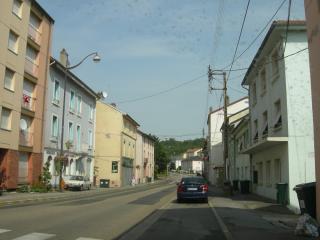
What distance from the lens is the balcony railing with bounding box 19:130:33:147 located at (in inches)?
1390

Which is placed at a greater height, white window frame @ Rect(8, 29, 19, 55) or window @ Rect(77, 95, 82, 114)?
white window frame @ Rect(8, 29, 19, 55)

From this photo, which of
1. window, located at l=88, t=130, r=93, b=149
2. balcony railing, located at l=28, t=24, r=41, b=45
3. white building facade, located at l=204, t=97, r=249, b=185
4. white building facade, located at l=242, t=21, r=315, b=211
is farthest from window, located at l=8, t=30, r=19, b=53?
white building facade, located at l=204, t=97, r=249, b=185

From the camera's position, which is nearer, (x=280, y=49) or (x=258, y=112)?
(x=280, y=49)

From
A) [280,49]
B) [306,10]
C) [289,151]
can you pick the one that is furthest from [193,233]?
[280,49]

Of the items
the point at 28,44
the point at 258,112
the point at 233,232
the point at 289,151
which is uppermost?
the point at 28,44

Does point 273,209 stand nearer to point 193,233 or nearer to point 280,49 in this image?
point 280,49

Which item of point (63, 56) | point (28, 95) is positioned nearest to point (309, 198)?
point (28, 95)

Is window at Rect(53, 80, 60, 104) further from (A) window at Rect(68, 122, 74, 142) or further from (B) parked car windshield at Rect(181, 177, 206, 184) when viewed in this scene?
(B) parked car windshield at Rect(181, 177, 206, 184)

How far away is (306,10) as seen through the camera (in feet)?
49.1

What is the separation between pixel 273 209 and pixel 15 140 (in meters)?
19.1

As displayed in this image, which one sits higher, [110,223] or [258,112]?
[258,112]

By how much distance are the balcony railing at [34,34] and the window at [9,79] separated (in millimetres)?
4181

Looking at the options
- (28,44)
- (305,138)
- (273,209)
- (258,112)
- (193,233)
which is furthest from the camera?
(28,44)

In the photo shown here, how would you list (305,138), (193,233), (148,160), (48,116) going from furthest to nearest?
(148,160)
(48,116)
(305,138)
(193,233)
